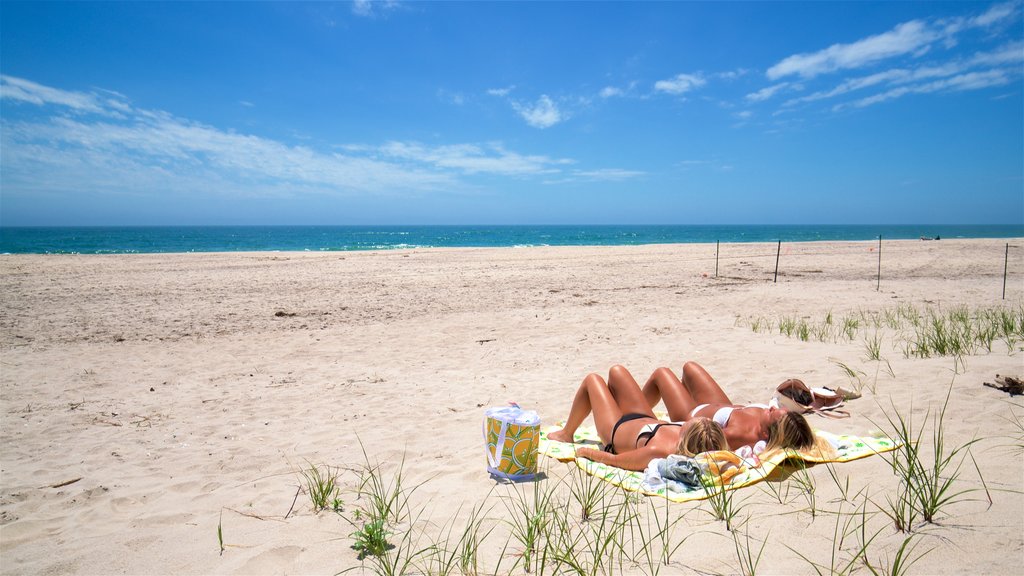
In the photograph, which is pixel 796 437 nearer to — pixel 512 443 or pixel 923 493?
pixel 923 493

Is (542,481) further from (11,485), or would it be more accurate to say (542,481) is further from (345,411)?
(11,485)

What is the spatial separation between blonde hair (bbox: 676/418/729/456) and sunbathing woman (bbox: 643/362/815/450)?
0.87 ft

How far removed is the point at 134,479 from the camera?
357 centimetres

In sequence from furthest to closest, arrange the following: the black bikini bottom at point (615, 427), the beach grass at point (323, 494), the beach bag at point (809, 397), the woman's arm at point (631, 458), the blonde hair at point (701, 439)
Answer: the beach bag at point (809, 397) → the black bikini bottom at point (615, 427) → the woman's arm at point (631, 458) → the blonde hair at point (701, 439) → the beach grass at point (323, 494)

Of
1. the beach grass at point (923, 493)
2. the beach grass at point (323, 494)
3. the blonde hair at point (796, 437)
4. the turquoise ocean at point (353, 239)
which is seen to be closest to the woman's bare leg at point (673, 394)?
the blonde hair at point (796, 437)

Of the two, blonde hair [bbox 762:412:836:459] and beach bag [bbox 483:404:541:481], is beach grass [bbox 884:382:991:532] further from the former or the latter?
beach bag [bbox 483:404:541:481]

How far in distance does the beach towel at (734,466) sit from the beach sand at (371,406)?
0.10m

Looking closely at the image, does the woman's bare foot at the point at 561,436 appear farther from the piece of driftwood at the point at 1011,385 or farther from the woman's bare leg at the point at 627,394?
the piece of driftwood at the point at 1011,385

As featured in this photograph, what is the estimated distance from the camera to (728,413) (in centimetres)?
364

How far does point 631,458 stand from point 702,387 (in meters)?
1.05

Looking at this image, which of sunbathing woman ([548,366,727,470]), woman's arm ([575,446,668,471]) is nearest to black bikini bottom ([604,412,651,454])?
sunbathing woman ([548,366,727,470])

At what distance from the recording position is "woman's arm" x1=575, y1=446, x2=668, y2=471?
3426 mm

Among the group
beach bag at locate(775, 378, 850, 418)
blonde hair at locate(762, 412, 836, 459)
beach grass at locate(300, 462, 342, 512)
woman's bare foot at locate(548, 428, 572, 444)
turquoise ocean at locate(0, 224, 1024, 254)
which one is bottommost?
woman's bare foot at locate(548, 428, 572, 444)

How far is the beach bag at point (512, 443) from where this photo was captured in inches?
131
